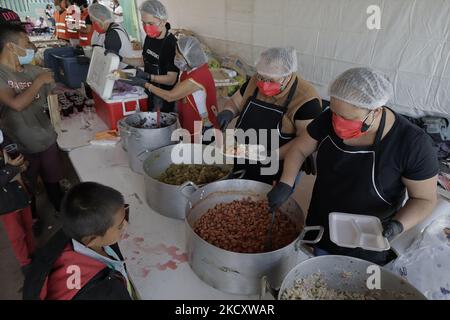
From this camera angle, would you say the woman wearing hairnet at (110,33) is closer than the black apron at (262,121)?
No

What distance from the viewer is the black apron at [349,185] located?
102 centimetres

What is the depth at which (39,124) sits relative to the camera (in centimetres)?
175

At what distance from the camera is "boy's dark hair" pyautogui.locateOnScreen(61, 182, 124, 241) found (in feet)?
2.62

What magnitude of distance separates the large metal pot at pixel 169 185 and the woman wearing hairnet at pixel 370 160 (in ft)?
1.09

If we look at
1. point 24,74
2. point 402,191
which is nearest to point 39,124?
point 24,74

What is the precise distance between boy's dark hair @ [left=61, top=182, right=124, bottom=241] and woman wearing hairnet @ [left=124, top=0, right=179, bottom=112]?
1231 millimetres

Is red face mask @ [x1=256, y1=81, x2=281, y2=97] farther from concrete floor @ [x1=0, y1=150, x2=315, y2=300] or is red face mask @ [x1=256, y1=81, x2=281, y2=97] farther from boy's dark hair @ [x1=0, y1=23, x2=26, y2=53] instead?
boy's dark hair @ [x1=0, y1=23, x2=26, y2=53]

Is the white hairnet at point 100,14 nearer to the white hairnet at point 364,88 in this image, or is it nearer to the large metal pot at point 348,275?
the white hairnet at point 364,88

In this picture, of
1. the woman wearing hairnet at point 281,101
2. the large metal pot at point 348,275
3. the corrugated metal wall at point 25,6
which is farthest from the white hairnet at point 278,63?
the corrugated metal wall at point 25,6

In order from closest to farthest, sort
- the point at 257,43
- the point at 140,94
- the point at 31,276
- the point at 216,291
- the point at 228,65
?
1. the point at 31,276
2. the point at 216,291
3. the point at 140,94
4. the point at 257,43
5. the point at 228,65

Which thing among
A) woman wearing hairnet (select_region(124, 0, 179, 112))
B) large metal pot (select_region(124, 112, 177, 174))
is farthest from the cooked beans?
woman wearing hairnet (select_region(124, 0, 179, 112))

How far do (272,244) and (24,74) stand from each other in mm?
1565

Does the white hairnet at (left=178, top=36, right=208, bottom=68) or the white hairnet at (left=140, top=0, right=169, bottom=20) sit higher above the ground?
the white hairnet at (left=140, top=0, right=169, bottom=20)

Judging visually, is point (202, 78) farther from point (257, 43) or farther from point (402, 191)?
point (257, 43)
